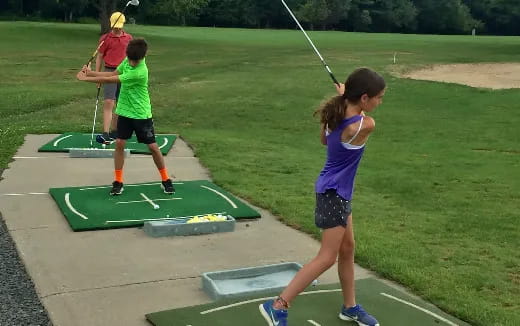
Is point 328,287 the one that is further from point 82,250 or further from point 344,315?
point 82,250

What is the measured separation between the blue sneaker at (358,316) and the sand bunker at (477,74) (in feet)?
62.6

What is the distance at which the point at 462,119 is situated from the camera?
16.0m

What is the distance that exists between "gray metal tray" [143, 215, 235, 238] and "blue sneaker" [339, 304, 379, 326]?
213 cm

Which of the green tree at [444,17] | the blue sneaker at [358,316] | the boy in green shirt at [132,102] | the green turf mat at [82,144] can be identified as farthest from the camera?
the green tree at [444,17]

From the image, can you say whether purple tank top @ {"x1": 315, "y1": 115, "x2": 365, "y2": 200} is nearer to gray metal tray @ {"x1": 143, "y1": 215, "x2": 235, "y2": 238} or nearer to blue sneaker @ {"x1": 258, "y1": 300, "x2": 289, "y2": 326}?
blue sneaker @ {"x1": 258, "y1": 300, "x2": 289, "y2": 326}

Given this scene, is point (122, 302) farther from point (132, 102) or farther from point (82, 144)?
point (82, 144)

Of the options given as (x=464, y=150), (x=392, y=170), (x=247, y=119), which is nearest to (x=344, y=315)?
(x=392, y=170)

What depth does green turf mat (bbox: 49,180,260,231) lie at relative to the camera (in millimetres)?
6348

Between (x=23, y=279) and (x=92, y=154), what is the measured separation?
473 centimetres

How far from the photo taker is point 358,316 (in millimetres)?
4148

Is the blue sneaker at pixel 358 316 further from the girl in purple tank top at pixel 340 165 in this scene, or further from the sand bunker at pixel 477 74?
the sand bunker at pixel 477 74

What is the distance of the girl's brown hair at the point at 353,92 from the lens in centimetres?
380

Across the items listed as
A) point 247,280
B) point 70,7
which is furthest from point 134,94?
point 70,7

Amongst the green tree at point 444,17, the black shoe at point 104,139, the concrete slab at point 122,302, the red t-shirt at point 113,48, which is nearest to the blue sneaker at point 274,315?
the concrete slab at point 122,302
